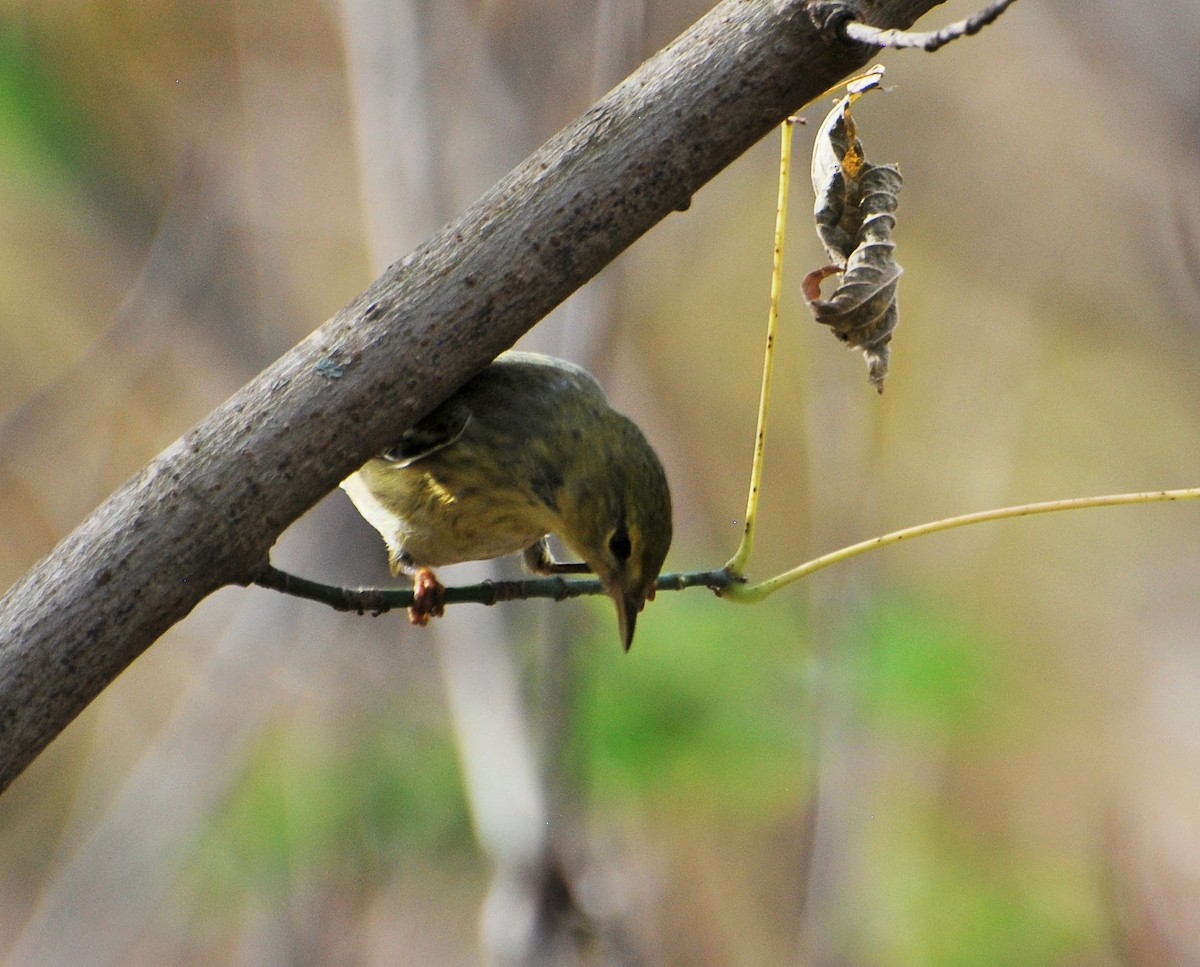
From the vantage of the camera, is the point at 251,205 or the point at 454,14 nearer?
the point at 454,14

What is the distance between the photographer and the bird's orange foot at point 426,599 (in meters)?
2.61

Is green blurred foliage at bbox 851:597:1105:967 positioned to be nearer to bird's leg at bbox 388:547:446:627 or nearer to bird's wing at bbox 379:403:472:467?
bird's leg at bbox 388:547:446:627

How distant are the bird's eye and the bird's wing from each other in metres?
0.42

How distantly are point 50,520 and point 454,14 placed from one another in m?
2.90

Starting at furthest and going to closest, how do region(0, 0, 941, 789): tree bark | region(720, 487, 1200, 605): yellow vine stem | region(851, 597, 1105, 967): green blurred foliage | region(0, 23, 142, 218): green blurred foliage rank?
region(0, 23, 142, 218): green blurred foliage, region(851, 597, 1105, 967): green blurred foliage, region(720, 487, 1200, 605): yellow vine stem, region(0, 0, 941, 789): tree bark

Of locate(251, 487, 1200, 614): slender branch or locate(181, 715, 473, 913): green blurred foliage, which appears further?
locate(181, 715, 473, 913): green blurred foliage

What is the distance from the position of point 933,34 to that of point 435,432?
1.62 meters

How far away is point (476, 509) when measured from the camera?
2.71m

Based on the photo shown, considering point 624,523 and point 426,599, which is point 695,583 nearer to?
point 624,523

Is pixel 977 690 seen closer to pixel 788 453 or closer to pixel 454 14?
pixel 788 453

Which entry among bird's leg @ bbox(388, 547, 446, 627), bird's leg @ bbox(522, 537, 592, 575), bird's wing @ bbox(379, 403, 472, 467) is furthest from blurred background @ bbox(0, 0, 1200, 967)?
bird's wing @ bbox(379, 403, 472, 467)

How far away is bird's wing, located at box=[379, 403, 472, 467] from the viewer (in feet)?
8.82

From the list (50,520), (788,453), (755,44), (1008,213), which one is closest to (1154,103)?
(1008,213)

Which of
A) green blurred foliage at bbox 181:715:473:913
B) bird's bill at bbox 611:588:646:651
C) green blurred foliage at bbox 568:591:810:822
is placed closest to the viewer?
bird's bill at bbox 611:588:646:651
